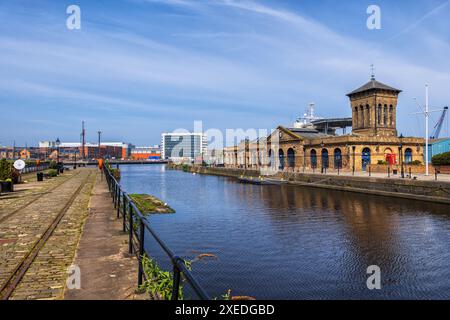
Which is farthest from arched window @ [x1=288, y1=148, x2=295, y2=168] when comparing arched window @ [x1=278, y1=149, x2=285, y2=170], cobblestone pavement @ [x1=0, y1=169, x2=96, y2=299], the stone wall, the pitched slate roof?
cobblestone pavement @ [x1=0, y1=169, x2=96, y2=299]

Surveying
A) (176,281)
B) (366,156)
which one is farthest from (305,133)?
(176,281)

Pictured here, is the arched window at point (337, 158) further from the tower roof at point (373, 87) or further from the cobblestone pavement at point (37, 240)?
the cobblestone pavement at point (37, 240)

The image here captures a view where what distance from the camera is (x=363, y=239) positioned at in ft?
57.0

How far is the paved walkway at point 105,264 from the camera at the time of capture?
19.9 feet

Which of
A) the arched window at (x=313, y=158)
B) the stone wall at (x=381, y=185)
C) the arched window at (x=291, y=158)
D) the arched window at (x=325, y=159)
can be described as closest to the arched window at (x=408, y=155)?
the arched window at (x=325, y=159)

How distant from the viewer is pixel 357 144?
182 ft

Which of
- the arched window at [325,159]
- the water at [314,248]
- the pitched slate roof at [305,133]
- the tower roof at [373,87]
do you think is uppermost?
the tower roof at [373,87]

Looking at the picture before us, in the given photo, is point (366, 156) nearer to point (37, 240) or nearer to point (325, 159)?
point (325, 159)

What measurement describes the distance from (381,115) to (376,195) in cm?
3392

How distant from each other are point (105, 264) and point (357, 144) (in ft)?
174

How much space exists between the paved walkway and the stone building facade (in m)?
43.9

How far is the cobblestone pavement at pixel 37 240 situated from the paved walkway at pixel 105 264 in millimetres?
320

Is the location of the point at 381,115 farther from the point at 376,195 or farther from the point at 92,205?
the point at 92,205

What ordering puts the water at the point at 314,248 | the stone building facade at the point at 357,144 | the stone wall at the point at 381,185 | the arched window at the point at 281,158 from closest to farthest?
1. the water at the point at 314,248
2. the stone wall at the point at 381,185
3. the stone building facade at the point at 357,144
4. the arched window at the point at 281,158
